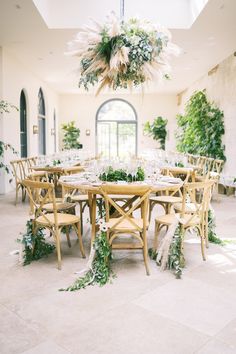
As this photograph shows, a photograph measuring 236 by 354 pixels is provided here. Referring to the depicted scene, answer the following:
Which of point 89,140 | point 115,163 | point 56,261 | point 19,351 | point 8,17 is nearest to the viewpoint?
point 19,351

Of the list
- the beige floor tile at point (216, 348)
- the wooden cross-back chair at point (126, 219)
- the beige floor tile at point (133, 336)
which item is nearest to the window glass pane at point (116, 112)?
the wooden cross-back chair at point (126, 219)

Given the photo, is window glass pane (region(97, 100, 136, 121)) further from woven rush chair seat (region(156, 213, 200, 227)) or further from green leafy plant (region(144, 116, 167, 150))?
woven rush chair seat (region(156, 213, 200, 227))

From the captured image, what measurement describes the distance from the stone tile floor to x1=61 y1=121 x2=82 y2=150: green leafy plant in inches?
499

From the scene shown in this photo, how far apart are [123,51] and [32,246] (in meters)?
2.12

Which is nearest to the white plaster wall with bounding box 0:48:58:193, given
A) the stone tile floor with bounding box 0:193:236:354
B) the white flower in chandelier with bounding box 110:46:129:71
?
the stone tile floor with bounding box 0:193:236:354

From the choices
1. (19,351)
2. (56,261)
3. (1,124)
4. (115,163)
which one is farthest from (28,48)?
(19,351)

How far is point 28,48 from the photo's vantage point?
8531mm

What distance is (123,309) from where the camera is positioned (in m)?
2.68

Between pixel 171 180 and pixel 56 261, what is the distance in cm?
163

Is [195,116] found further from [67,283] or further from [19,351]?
[19,351]

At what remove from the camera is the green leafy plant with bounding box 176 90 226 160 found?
923cm

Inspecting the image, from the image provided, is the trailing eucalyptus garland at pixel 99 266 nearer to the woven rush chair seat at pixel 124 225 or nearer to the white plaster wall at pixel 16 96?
the woven rush chair seat at pixel 124 225

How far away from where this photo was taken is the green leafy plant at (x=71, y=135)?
16.3 metres

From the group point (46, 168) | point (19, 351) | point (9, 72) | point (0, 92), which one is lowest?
point (19, 351)
